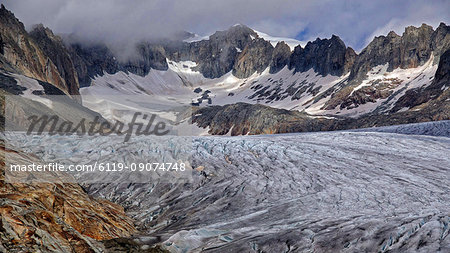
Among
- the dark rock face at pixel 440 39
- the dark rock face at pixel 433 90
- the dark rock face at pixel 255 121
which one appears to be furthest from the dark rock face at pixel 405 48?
the dark rock face at pixel 255 121

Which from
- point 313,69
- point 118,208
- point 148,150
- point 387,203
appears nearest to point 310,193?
point 387,203

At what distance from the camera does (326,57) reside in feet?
591

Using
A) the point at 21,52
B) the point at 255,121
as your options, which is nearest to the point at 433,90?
the point at 255,121

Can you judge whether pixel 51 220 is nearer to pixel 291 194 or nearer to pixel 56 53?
pixel 291 194

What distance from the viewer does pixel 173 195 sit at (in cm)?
1328

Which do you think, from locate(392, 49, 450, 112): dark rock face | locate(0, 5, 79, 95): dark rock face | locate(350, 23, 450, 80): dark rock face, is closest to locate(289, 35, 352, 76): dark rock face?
locate(350, 23, 450, 80): dark rock face

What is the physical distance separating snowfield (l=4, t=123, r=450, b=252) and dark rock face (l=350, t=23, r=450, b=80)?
125985 millimetres

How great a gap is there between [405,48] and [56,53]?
143478 mm

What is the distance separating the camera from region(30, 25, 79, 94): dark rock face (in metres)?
118

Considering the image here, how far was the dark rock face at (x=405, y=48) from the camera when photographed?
120750mm

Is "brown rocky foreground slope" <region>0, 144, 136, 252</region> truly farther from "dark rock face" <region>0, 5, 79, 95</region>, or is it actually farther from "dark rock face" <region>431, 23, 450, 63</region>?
"dark rock face" <region>431, 23, 450, 63</region>

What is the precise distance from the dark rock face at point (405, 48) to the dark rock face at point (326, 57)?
98.3 feet

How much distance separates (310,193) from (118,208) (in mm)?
7763

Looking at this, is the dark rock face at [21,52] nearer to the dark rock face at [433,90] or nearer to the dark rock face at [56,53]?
the dark rock face at [56,53]
